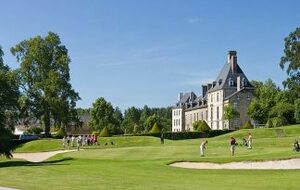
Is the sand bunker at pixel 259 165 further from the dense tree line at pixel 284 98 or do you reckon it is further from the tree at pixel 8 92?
the dense tree line at pixel 284 98

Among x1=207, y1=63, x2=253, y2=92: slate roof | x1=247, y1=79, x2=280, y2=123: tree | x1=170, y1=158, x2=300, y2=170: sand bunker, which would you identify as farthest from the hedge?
x1=170, y1=158, x2=300, y2=170: sand bunker

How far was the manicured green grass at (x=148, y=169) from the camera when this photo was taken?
22827 mm

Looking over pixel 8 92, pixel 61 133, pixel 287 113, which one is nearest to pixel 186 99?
pixel 287 113

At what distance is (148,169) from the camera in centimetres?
3403

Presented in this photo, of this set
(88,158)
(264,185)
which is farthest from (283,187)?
(88,158)

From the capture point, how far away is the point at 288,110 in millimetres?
93500

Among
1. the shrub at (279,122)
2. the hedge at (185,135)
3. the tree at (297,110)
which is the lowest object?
the hedge at (185,135)

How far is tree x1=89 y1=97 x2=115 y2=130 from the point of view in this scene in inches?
4936

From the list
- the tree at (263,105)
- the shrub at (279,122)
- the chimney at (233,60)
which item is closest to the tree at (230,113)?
the tree at (263,105)

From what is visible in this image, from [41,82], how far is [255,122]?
5141 centimetres

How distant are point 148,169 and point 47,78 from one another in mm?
52741

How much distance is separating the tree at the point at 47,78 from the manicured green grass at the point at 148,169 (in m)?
8.85

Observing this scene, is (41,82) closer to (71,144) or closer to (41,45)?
(41,45)

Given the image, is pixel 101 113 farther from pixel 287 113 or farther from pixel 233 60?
pixel 287 113
